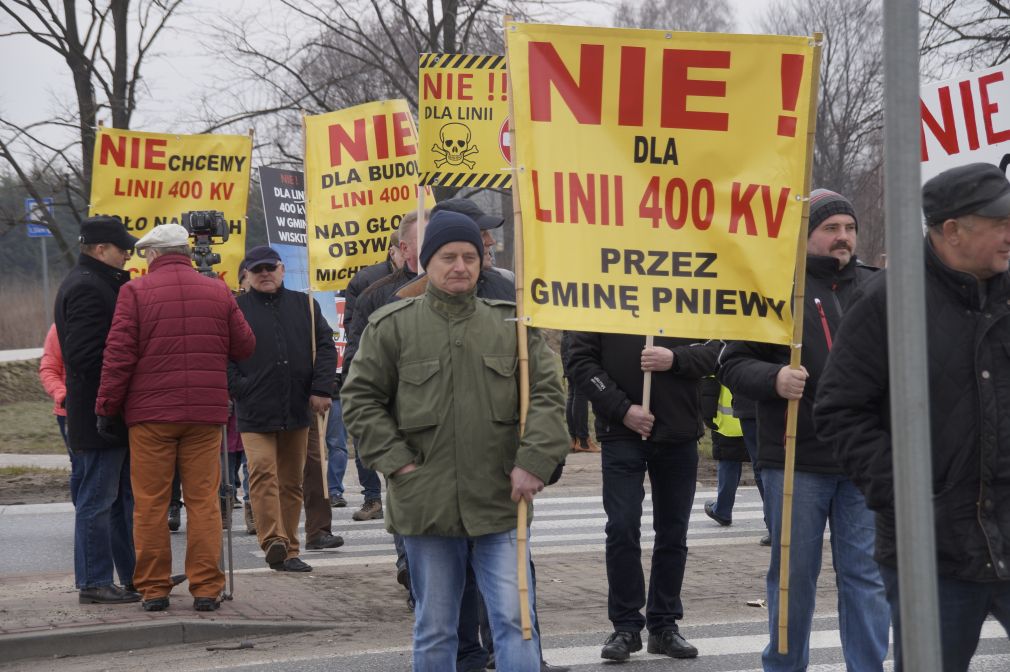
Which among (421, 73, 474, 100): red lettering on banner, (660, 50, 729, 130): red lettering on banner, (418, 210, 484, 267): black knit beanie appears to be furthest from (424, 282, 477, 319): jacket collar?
(421, 73, 474, 100): red lettering on banner

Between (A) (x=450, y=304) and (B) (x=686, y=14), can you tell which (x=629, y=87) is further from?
(B) (x=686, y=14)

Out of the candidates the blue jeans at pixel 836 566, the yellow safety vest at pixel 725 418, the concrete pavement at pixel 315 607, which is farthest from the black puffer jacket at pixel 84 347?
the yellow safety vest at pixel 725 418

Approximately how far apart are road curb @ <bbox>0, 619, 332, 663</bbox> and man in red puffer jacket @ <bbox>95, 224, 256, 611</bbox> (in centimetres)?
39

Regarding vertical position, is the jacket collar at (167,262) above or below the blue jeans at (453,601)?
above

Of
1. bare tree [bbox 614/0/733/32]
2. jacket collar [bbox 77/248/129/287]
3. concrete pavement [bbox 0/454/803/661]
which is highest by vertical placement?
bare tree [bbox 614/0/733/32]

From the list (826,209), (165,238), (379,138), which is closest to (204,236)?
(379,138)

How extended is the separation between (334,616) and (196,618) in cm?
78

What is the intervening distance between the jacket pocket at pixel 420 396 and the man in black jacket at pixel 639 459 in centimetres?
162

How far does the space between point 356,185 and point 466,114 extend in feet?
3.98

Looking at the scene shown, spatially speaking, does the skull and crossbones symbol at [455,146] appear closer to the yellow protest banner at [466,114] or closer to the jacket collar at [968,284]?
the yellow protest banner at [466,114]

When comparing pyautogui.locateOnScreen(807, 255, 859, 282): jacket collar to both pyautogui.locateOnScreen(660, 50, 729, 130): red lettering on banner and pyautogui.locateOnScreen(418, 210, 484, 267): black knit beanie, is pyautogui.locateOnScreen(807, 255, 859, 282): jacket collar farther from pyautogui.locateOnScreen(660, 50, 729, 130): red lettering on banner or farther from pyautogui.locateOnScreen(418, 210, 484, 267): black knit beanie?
pyautogui.locateOnScreen(418, 210, 484, 267): black knit beanie

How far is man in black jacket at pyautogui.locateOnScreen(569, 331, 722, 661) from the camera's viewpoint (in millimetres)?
6312

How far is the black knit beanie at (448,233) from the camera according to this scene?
5.00 m

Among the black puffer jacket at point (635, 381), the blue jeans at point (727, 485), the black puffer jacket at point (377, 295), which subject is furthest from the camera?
the blue jeans at point (727, 485)
